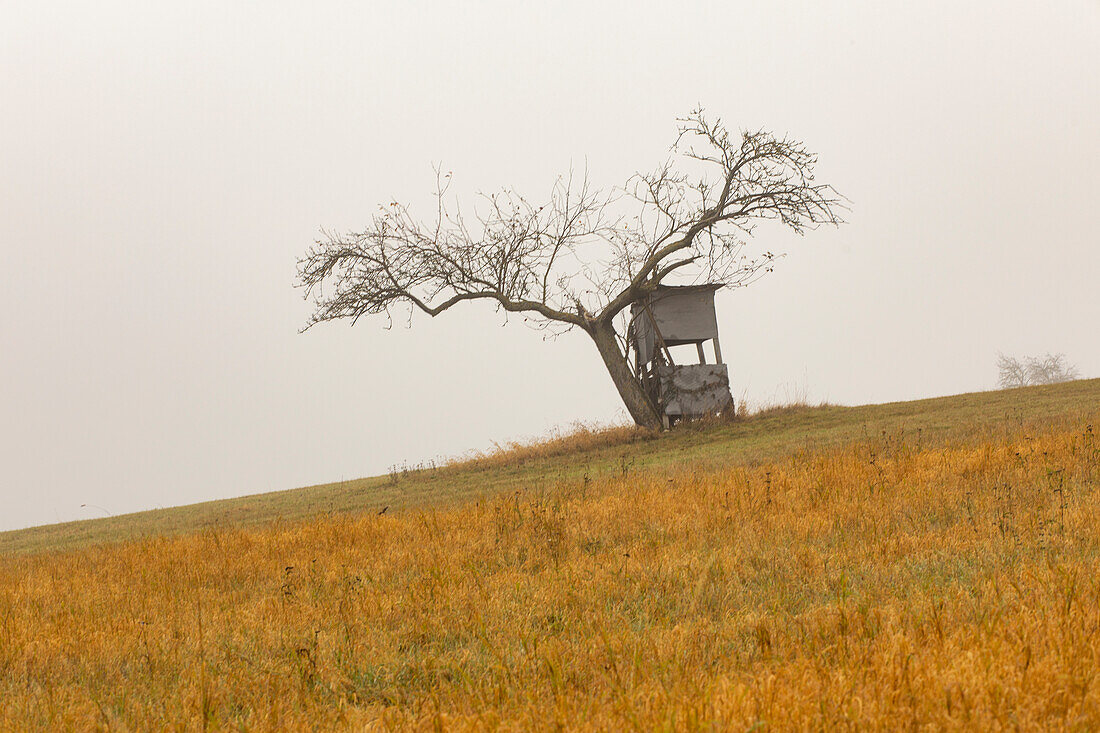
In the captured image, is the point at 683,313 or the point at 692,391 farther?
the point at 683,313

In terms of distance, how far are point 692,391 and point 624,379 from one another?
2.04 metres

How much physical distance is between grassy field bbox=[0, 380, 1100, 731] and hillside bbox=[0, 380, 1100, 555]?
3.71 m

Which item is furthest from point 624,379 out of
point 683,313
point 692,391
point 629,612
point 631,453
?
point 629,612

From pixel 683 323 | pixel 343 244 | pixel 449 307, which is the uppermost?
pixel 343 244

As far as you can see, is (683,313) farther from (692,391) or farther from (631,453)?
(631,453)

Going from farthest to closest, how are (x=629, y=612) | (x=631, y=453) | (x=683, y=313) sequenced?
1. (x=683, y=313)
2. (x=631, y=453)
3. (x=629, y=612)

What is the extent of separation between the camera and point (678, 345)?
2466cm

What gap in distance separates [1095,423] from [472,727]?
12.9 meters

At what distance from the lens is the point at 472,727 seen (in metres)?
3.17

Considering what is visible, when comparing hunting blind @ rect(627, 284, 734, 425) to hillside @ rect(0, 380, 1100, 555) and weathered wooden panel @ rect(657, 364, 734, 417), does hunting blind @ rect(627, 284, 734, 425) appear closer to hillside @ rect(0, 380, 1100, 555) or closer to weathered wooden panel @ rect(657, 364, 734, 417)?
weathered wooden panel @ rect(657, 364, 734, 417)

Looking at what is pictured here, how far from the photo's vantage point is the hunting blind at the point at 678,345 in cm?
2250

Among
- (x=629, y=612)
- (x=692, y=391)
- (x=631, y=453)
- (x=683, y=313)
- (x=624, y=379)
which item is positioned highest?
(x=683, y=313)

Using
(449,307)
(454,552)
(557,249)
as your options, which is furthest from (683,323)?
(454,552)

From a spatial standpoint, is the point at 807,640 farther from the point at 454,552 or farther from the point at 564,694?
the point at 454,552
